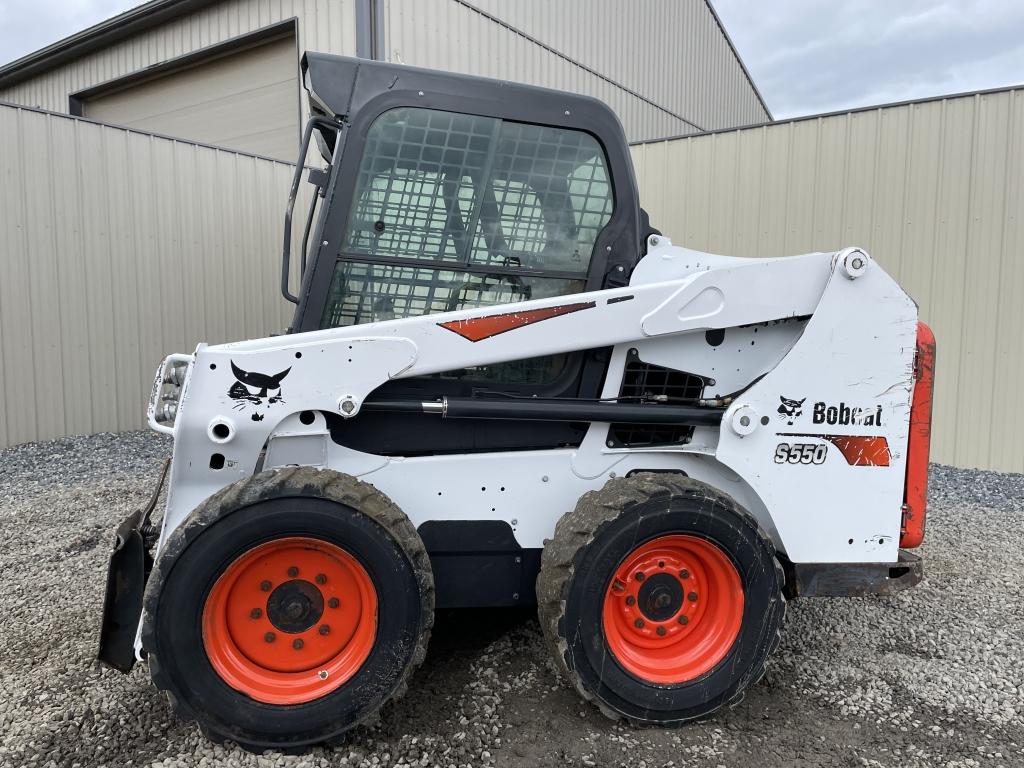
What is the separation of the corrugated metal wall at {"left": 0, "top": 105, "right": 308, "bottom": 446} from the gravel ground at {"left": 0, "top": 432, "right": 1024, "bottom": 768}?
13.2 ft

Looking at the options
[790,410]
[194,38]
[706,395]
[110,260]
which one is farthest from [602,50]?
[790,410]

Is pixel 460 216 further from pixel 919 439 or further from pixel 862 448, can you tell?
pixel 919 439

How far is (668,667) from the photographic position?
2609mm

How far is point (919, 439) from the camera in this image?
2846 mm

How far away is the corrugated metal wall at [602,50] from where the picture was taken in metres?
9.11

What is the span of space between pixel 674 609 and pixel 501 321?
1.27m

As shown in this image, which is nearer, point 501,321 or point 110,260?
point 501,321

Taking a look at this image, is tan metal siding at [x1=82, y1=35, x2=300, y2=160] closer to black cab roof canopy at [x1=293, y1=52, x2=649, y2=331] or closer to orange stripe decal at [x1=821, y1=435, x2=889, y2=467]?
black cab roof canopy at [x1=293, y1=52, x2=649, y2=331]

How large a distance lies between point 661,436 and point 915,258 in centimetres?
565

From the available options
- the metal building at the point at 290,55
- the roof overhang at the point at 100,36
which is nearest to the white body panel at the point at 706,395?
the metal building at the point at 290,55

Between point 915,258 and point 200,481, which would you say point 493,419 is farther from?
point 915,258

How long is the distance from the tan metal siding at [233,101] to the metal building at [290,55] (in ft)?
0.07

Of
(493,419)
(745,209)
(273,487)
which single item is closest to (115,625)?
(273,487)

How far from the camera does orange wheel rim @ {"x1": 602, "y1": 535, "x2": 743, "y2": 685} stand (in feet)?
8.47
